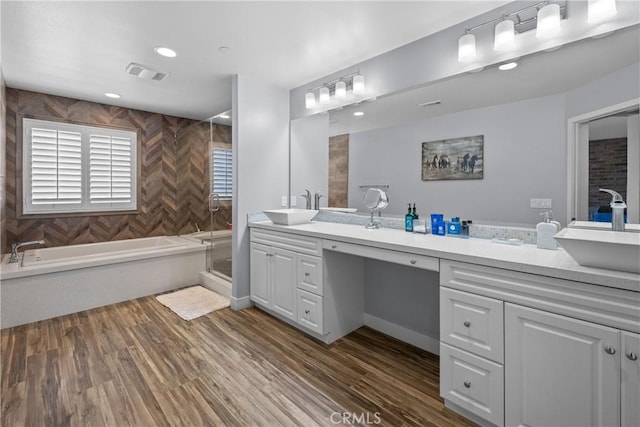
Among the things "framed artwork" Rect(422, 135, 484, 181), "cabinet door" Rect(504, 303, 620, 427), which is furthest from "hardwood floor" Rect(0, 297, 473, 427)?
"framed artwork" Rect(422, 135, 484, 181)

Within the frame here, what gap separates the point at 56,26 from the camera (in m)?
2.08

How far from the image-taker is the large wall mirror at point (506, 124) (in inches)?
63.1

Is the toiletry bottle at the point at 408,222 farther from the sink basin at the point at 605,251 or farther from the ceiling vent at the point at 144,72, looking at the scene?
the ceiling vent at the point at 144,72

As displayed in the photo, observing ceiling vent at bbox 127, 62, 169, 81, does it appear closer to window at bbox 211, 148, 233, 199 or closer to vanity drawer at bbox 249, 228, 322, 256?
window at bbox 211, 148, 233, 199

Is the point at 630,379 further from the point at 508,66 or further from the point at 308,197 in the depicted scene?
the point at 308,197

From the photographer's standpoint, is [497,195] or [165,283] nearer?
[497,195]

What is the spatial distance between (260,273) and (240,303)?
16.6 inches

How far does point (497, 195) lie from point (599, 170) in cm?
51

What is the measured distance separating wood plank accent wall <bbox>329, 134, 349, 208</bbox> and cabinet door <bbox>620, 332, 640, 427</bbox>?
6.87 feet

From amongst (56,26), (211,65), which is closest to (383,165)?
(211,65)

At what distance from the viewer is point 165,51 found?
2.49 m

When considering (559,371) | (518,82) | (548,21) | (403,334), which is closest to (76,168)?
(403,334)

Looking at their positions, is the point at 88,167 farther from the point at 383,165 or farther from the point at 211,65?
the point at 383,165

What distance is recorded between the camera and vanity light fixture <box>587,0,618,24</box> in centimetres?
147
